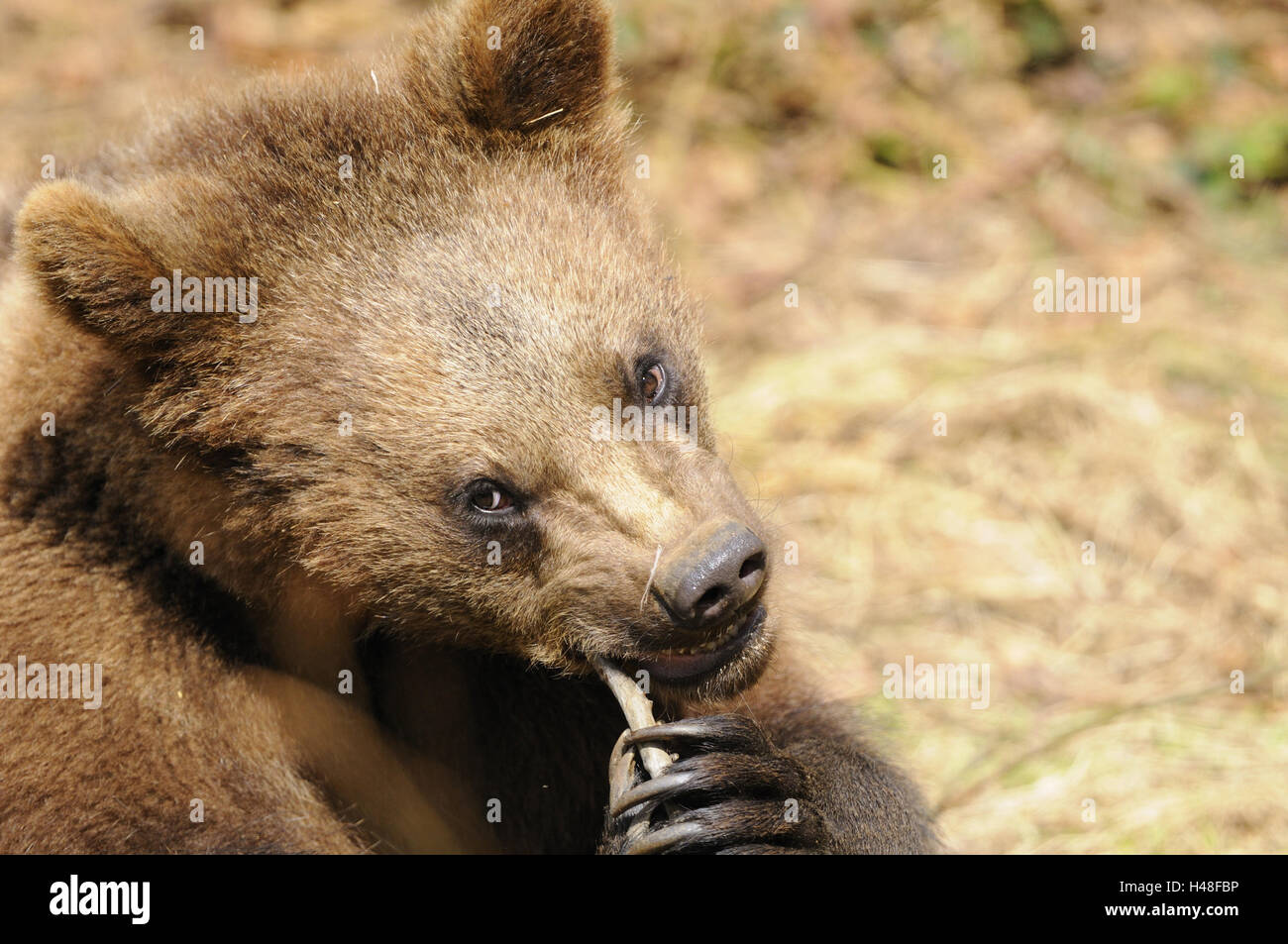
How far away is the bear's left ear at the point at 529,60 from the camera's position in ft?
14.8

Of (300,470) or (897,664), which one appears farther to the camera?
(897,664)

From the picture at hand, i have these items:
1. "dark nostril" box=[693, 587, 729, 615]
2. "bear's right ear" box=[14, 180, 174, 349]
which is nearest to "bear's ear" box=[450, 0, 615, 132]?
"bear's right ear" box=[14, 180, 174, 349]

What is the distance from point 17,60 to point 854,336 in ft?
21.9

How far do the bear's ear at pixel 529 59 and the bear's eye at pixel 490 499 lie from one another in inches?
51.1

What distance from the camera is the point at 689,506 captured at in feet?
13.4

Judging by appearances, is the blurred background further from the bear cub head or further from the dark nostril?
the dark nostril

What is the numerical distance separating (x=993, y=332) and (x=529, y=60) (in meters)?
4.81

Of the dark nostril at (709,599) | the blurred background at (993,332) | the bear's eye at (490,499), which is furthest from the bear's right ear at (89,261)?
the dark nostril at (709,599)

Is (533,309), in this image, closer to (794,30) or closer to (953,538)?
(953,538)

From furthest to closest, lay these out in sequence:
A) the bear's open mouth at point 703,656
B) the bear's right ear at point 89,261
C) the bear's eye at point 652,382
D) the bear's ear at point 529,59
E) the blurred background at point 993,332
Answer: the blurred background at point 993,332
the bear's ear at point 529,59
the bear's eye at point 652,382
the bear's open mouth at point 703,656
the bear's right ear at point 89,261

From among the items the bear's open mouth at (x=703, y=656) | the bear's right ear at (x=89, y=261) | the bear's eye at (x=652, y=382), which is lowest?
the bear's open mouth at (x=703, y=656)

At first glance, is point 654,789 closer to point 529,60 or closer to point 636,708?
point 636,708

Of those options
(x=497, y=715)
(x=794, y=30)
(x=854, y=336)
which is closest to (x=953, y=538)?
(x=854, y=336)

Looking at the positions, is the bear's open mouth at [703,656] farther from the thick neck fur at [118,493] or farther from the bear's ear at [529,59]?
the bear's ear at [529,59]
